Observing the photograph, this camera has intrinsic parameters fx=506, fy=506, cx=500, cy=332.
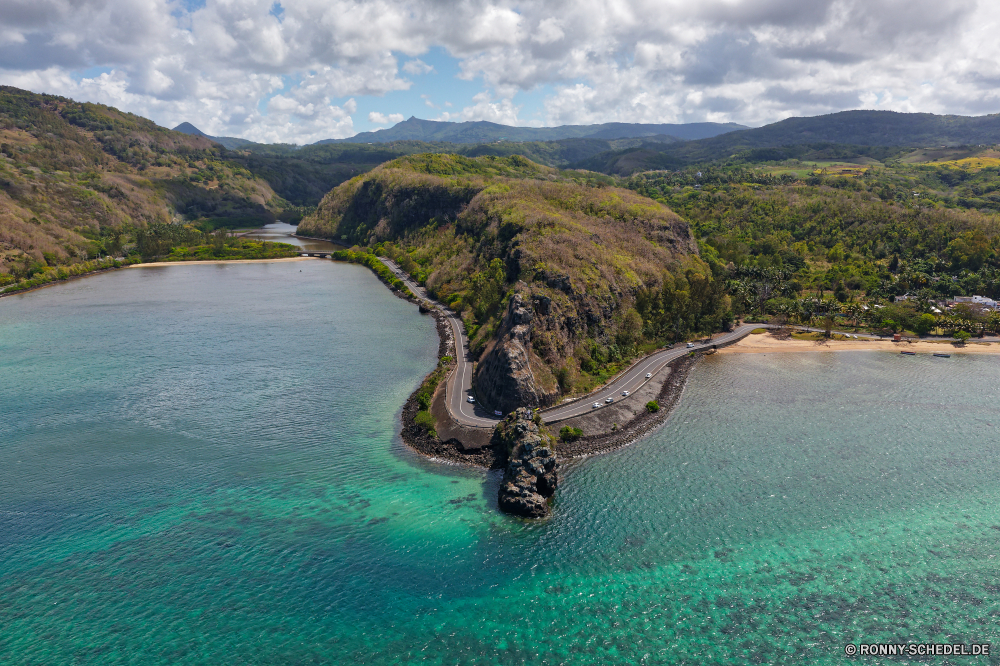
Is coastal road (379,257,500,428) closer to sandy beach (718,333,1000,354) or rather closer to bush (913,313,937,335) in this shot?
sandy beach (718,333,1000,354)

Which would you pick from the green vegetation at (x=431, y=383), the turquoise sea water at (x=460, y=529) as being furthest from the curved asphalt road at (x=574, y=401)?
the turquoise sea water at (x=460, y=529)

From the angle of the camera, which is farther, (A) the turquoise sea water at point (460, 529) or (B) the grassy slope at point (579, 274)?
(B) the grassy slope at point (579, 274)

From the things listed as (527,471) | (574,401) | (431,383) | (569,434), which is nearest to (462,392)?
(431,383)

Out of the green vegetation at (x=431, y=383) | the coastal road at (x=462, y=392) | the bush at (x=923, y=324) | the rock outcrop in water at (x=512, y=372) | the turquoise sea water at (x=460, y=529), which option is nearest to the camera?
the turquoise sea water at (x=460, y=529)

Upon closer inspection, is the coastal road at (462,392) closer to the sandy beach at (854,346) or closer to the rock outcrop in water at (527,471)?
the rock outcrop in water at (527,471)

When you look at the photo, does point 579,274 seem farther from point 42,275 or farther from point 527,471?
point 42,275

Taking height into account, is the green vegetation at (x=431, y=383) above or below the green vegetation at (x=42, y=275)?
below

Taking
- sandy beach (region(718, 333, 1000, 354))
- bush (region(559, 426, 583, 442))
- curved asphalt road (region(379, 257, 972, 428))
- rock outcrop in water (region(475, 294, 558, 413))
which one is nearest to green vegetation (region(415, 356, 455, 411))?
curved asphalt road (region(379, 257, 972, 428))
